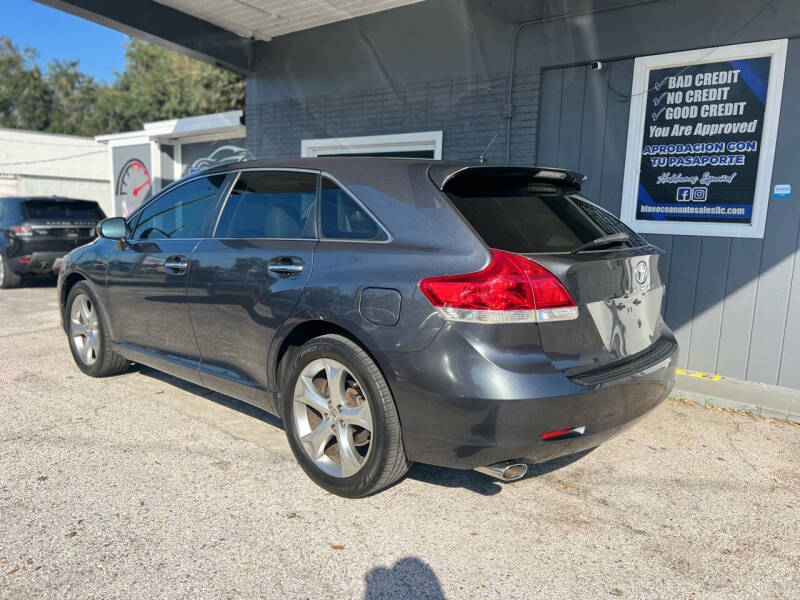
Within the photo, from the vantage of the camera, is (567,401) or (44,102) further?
(44,102)

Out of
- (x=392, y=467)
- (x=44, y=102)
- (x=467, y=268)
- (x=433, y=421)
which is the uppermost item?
(x=44, y=102)

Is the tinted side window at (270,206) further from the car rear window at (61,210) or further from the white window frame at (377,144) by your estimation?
the car rear window at (61,210)

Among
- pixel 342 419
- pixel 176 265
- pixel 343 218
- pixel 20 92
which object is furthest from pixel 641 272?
pixel 20 92

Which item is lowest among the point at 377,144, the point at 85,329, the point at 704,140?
the point at 85,329

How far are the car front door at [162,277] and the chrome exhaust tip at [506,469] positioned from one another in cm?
212

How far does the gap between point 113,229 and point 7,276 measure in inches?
279

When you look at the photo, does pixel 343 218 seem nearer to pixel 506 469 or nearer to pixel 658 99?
pixel 506 469

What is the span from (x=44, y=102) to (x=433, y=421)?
2093 inches

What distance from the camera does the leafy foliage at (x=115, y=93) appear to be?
3066 cm

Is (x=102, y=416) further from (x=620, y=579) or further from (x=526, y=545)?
(x=620, y=579)

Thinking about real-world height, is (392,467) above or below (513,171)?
below

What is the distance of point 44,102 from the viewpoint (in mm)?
45812

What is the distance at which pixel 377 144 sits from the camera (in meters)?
7.77

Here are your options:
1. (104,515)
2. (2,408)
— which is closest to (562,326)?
(104,515)
